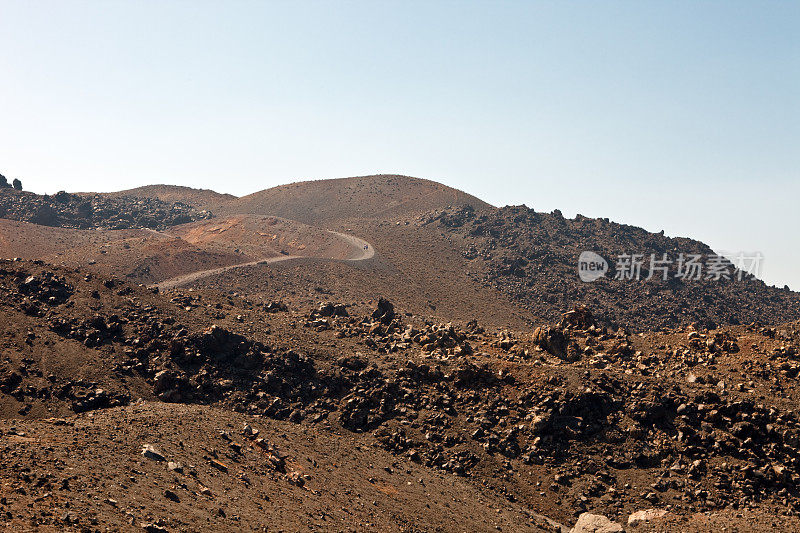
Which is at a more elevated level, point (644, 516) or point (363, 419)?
point (363, 419)

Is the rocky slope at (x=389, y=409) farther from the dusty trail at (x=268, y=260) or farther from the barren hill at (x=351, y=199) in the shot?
the barren hill at (x=351, y=199)

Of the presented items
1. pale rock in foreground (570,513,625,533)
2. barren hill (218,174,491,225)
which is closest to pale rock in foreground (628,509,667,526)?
pale rock in foreground (570,513,625,533)

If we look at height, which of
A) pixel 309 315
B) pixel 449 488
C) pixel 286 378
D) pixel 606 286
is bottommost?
pixel 449 488

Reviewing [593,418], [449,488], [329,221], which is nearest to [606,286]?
[329,221]

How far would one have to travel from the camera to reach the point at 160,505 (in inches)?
812

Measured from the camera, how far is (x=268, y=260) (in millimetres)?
90125

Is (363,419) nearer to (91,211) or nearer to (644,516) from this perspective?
(644,516)

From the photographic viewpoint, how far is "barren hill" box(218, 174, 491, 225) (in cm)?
12812

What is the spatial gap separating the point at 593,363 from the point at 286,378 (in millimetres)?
17542

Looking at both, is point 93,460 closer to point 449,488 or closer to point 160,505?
point 160,505

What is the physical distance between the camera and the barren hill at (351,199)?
128 m

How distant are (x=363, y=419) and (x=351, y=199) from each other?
105 m

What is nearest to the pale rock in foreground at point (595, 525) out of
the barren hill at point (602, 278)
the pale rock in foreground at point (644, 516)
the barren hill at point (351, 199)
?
the pale rock in foreground at point (644, 516)

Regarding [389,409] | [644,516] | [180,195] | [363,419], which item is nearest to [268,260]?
[389,409]
